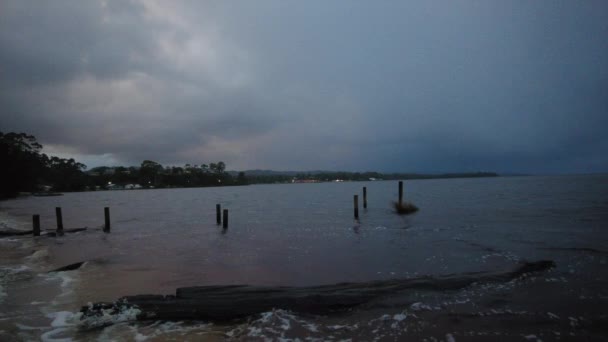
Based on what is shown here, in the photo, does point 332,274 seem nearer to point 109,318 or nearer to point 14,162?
point 109,318

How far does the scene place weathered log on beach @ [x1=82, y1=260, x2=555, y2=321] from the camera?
6.79 m

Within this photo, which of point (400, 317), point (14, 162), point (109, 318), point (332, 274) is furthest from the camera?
point (14, 162)

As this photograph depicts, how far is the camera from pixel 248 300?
725 cm

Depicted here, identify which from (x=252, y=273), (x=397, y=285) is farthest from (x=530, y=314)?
(x=252, y=273)

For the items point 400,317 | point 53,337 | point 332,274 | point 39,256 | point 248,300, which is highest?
point 248,300

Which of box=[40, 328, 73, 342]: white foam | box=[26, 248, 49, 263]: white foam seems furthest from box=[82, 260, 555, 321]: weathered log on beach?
box=[26, 248, 49, 263]: white foam

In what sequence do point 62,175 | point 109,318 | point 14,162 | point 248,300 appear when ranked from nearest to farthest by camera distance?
point 109,318, point 248,300, point 14,162, point 62,175

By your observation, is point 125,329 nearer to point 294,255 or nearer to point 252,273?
point 252,273

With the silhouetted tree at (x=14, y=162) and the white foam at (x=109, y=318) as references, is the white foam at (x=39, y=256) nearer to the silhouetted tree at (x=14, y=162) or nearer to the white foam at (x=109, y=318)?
the white foam at (x=109, y=318)

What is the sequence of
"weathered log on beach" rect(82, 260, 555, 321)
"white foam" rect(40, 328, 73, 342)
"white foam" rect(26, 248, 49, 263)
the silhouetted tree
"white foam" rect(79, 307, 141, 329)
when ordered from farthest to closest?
1. the silhouetted tree
2. "white foam" rect(26, 248, 49, 263)
3. "weathered log on beach" rect(82, 260, 555, 321)
4. "white foam" rect(79, 307, 141, 329)
5. "white foam" rect(40, 328, 73, 342)

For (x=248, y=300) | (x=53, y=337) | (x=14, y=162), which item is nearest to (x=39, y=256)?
(x=53, y=337)

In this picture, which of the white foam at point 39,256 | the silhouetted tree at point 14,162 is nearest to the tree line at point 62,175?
the silhouetted tree at point 14,162

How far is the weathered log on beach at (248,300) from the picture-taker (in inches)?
267

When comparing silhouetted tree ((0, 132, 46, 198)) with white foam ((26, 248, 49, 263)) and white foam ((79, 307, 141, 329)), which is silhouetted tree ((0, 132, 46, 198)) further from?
white foam ((79, 307, 141, 329))
